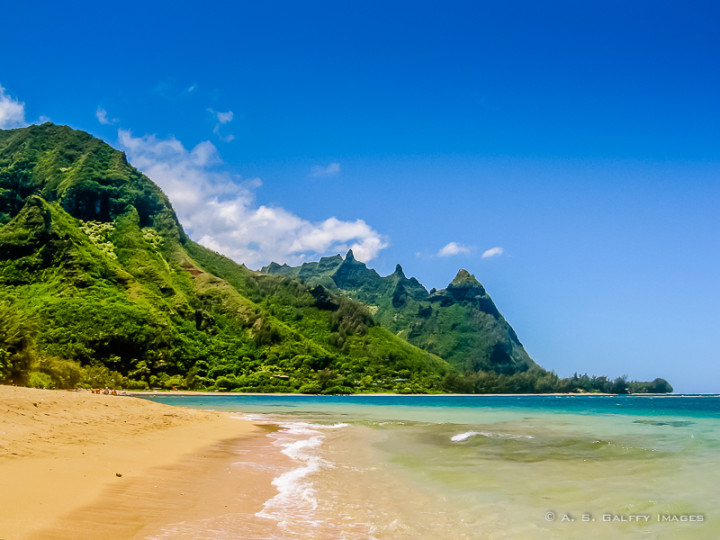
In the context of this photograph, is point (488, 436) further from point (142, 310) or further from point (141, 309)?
point (141, 309)

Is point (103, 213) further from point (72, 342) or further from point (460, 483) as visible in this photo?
point (460, 483)

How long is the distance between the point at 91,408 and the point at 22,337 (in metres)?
23.0

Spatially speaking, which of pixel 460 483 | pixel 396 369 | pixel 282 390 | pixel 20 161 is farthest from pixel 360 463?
pixel 20 161

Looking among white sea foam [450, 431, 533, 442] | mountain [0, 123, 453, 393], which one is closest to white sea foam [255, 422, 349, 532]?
white sea foam [450, 431, 533, 442]

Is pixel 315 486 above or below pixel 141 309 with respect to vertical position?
below

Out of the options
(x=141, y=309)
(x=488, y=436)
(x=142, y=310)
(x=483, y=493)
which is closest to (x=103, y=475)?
(x=483, y=493)

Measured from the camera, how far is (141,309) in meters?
125

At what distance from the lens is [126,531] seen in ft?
24.9

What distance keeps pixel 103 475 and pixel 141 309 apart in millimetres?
123696

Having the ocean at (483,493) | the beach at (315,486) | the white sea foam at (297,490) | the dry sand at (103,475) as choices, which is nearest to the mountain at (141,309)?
the dry sand at (103,475)

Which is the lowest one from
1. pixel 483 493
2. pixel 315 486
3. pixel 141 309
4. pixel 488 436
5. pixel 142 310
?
pixel 488 436

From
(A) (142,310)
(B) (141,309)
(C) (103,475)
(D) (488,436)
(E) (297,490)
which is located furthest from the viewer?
(B) (141,309)

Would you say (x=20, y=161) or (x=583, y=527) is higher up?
(x=20, y=161)

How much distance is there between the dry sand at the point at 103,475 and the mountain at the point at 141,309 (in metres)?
38.6
